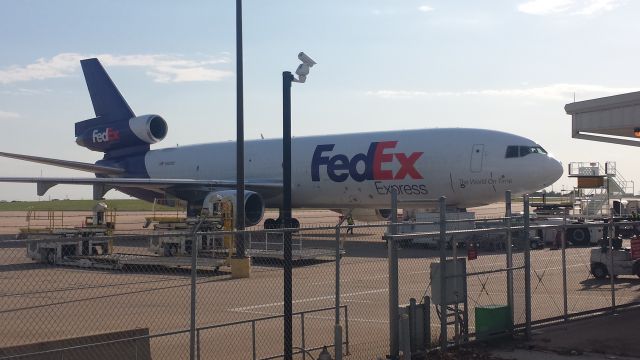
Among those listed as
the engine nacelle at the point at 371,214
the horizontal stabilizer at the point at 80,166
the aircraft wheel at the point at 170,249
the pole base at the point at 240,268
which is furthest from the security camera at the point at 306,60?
the horizontal stabilizer at the point at 80,166

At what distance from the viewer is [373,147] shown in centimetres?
3108

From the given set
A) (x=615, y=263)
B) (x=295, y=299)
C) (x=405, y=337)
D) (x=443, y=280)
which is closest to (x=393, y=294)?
(x=405, y=337)

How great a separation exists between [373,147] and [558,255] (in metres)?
8.56

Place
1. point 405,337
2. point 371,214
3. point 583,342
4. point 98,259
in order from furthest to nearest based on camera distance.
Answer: point 371,214 → point 98,259 → point 583,342 → point 405,337

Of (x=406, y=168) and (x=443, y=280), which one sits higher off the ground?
(x=406, y=168)

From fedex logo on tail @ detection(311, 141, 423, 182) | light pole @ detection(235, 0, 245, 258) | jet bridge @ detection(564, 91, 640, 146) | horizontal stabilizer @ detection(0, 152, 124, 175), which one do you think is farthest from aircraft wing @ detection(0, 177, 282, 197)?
jet bridge @ detection(564, 91, 640, 146)

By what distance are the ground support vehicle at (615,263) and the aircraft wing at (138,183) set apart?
1777 cm

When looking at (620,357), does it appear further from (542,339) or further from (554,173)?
(554,173)

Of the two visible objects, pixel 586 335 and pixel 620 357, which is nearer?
pixel 620 357

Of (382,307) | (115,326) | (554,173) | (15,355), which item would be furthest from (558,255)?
(15,355)

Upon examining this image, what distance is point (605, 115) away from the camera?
14.4 meters

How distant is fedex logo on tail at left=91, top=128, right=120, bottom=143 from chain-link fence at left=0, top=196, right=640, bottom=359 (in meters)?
17.4

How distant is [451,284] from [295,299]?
4689 mm

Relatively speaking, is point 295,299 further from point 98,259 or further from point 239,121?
point 98,259
